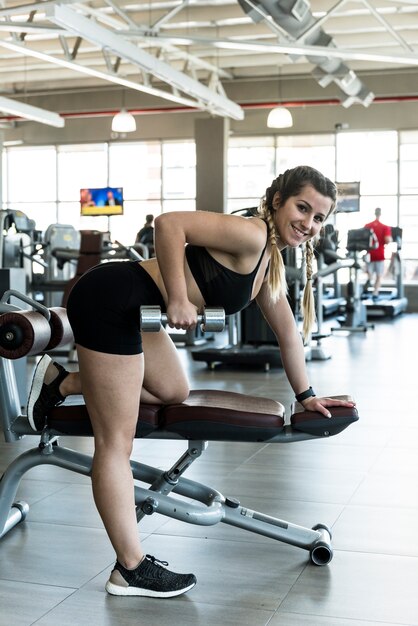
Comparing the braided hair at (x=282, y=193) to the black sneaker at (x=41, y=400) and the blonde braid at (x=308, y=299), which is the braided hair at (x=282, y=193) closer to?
the blonde braid at (x=308, y=299)

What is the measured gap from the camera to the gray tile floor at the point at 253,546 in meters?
2.20

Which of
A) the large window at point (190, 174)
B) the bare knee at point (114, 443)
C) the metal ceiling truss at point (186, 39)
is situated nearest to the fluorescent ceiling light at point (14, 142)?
the large window at point (190, 174)

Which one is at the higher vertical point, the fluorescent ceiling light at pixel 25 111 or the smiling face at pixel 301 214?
the fluorescent ceiling light at pixel 25 111

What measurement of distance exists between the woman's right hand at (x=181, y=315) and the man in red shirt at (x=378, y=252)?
34.4 ft

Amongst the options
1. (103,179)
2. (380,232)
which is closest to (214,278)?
(380,232)

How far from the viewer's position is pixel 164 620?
2156 mm

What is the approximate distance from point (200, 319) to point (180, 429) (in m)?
0.36

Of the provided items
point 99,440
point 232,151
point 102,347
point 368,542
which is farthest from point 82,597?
point 232,151

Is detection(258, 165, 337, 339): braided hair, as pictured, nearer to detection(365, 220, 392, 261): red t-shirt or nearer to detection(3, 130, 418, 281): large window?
detection(365, 220, 392, 261): red t-shirt

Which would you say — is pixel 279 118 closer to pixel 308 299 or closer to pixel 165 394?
pixel 308 299

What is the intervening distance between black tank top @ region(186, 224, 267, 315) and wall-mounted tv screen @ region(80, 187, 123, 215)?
12.7 m

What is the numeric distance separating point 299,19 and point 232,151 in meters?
7.43

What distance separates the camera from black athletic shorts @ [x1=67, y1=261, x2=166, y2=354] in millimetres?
2279

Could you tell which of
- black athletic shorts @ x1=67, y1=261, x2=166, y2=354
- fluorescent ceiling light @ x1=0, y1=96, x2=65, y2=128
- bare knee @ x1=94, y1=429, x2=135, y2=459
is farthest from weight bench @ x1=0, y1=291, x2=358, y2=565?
fluorescent ceiling light @ x1=0, y1=96, x2=65, y2=128
